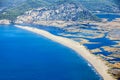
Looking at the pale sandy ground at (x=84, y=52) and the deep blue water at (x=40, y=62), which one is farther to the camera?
the pale sandy ground at (x=84, y=52)

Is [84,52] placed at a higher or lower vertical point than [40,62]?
higher

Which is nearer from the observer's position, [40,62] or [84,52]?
[40,62]

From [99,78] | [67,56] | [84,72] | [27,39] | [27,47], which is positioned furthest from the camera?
[27,39]

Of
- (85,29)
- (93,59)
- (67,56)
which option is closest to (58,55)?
(67,56)

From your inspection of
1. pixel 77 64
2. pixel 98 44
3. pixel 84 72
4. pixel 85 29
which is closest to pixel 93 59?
pixel 77 64

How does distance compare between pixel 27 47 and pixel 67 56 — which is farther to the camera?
pixel 27 47

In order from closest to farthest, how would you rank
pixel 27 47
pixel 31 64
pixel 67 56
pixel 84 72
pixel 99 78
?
pixel 99 78 < pixel 84 72 < pixel 31 64 < pixel 67 56 < pixel 27 47

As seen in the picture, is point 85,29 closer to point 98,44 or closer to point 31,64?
point 98,44

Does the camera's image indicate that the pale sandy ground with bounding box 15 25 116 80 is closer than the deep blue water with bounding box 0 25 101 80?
No
